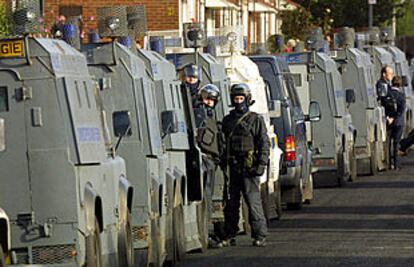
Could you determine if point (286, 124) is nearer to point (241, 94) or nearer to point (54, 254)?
point (241, 94)

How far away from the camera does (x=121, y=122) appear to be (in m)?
15.7

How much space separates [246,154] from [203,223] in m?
1.03

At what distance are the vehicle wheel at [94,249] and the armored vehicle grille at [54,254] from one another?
310 millimetres

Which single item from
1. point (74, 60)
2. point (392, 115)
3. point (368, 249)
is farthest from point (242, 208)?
point (392, 115)

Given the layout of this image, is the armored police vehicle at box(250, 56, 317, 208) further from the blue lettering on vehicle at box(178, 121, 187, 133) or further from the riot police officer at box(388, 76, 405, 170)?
the riot police officer at box(388, 76, 405, 170)

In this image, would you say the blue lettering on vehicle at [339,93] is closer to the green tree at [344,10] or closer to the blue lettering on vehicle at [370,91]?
the blue lettering on vehicle at [370,91]

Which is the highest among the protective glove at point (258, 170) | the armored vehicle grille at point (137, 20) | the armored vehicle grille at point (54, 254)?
the armored vehicle grille at point (137, 20)

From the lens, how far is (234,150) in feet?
63.6

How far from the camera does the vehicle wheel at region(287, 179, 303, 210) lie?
24.7 metres

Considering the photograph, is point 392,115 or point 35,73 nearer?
point 35,73

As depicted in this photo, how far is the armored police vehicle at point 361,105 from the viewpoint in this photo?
32.1m

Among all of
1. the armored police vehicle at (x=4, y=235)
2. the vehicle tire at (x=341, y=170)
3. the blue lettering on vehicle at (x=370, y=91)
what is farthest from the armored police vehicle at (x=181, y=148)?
the blue lettering on vehicle at (x=370, y=91)

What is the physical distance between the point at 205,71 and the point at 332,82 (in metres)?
8.34

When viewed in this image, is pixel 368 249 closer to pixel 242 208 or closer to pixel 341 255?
pixel 341 255
